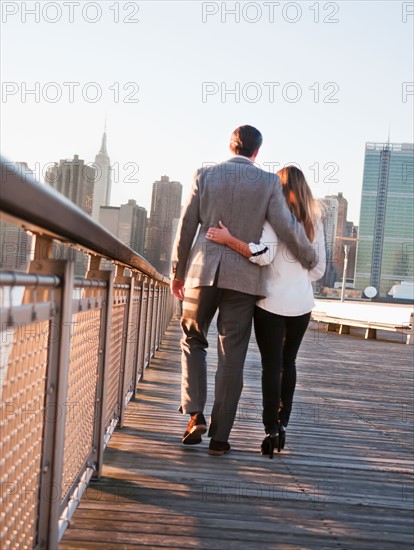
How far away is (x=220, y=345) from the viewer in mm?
4496

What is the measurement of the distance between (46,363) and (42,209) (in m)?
0.75

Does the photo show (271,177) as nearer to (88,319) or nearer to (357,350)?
(88,319)

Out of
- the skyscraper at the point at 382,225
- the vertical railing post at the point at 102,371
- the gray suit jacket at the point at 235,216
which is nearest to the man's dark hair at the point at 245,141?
the gray suit jacket at the point at 235,216

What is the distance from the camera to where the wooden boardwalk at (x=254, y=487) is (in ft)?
9.57

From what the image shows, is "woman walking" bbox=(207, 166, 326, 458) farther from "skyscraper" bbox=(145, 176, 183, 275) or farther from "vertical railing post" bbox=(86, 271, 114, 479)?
"skyscraper" bbox=(145, 176, 183, 275)

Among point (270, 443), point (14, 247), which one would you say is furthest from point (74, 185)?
point (14, 247)

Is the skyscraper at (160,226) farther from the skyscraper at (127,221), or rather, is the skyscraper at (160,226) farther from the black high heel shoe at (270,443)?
the black high heel shoe at (270,443)

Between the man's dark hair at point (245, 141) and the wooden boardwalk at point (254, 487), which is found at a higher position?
the man's dark hair at point (245, 141)

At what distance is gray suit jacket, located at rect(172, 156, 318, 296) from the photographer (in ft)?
14.3

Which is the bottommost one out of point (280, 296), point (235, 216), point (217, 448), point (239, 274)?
point (217, 448)

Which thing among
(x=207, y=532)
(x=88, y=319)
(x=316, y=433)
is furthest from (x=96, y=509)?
(x=316, y=433)

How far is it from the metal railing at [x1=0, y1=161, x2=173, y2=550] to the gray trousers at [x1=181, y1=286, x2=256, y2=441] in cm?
109

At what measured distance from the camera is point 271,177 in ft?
14.5

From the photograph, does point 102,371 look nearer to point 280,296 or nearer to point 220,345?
point 220,345
